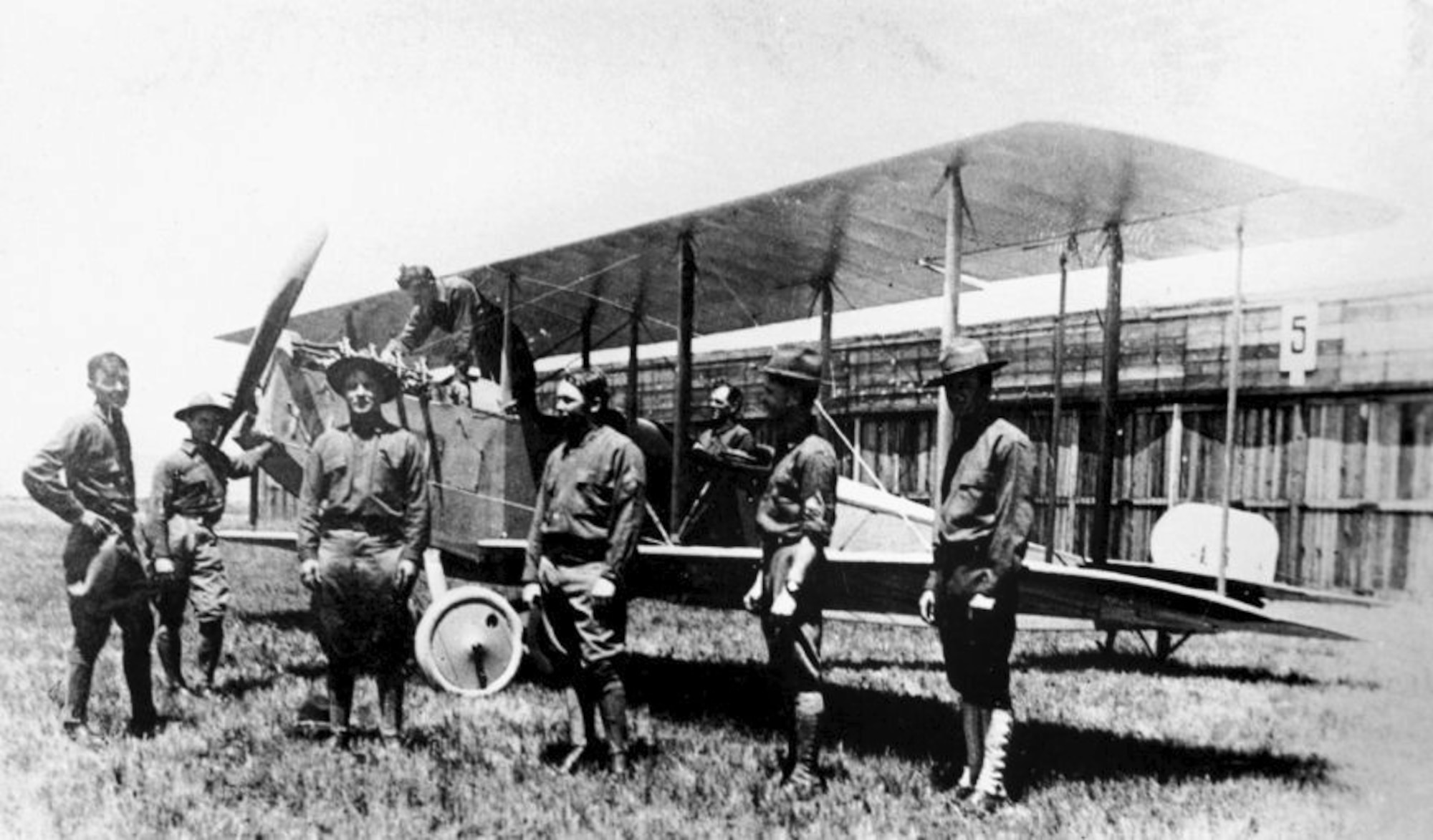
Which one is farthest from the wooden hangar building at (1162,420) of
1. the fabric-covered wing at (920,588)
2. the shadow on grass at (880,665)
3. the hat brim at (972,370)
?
the hat brim at (972,370)

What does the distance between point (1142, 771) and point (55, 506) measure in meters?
5.21

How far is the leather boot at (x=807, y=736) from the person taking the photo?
4445mm

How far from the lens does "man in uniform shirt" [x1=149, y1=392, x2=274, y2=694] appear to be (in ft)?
20.0

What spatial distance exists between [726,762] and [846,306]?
4.70 meters

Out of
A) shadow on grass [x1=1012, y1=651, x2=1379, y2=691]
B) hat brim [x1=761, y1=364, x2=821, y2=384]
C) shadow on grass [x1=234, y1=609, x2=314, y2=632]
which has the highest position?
hat brim [x1=761, y1=364, x2=821, y2=384]

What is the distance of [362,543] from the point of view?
4.89m

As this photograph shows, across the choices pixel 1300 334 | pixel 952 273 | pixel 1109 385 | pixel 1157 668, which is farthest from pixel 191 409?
pixel 1157 668

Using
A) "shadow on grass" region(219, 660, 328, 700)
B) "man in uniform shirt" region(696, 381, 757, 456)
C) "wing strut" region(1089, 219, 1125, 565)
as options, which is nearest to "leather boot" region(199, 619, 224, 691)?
"shadow on grass" region(219, 660, 328, 700)

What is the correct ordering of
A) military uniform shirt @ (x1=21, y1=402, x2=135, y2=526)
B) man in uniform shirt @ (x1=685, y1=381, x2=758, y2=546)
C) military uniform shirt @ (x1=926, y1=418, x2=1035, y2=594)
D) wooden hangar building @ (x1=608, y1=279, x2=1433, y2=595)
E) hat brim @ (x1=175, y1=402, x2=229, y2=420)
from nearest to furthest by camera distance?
military uniform shirt @ (x1=926, y1=418, x2=1035, y2=594)
military uniform shirt @ (x1=21, y1=402, x2=135, y2=526)
hat brim @ (x1=175, y1=402, x2=229, y2=420)
man in uniform shirt @ (x1=685, y1=381, x2=758, y2=546)
wooden hangar building @ (x1=608, y1=279, x2=1433, y2=595)

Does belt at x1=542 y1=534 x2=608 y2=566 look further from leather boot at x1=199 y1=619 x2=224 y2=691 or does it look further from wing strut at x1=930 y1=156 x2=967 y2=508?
leather boot at x1=199 y1=619 x2=224 y2=691

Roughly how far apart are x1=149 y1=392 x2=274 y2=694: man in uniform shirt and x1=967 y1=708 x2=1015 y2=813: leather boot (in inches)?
174

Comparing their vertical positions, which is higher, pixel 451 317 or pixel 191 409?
pixel 451 317

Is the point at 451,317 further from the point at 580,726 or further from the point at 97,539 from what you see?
the point at 580,726

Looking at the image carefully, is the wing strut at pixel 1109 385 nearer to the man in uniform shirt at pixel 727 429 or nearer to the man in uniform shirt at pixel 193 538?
the man in uniform shirt at pixel 727 429
